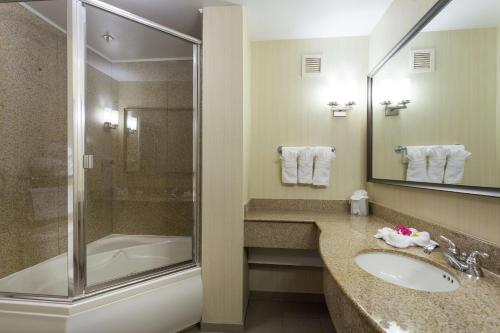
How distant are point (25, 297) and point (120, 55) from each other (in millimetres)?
1925

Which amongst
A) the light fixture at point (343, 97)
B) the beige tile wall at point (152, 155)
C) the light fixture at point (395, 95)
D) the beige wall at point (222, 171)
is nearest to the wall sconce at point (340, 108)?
the light fixture at point (343, 97)

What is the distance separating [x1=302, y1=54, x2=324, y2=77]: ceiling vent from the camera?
1.97 m

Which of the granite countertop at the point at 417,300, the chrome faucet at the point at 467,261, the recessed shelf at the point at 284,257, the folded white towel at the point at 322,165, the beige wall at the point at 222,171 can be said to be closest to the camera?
the granite countertop at the point at 417,300

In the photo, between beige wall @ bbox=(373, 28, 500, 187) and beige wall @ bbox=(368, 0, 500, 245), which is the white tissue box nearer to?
beige wall @ bbox=(368, 0, 500, 245)

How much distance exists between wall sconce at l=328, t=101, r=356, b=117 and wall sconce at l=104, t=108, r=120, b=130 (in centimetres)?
192

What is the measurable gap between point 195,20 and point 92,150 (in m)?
1.24

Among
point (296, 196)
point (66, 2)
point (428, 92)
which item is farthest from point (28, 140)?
point (428, 92)

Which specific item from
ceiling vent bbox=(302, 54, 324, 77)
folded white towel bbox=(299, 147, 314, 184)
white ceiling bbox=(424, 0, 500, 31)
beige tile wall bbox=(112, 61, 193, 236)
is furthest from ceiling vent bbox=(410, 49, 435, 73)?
beige tile wall bbox=(112, 61, 193, 236)

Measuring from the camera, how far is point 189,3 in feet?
5.00

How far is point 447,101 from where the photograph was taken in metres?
1.08

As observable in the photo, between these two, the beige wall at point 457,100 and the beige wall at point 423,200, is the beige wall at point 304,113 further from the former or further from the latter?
the beige wall at point 457,100

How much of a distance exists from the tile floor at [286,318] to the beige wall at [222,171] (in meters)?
0.21

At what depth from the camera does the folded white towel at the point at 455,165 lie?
101cm

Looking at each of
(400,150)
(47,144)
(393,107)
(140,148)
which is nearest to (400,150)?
(400,150)
